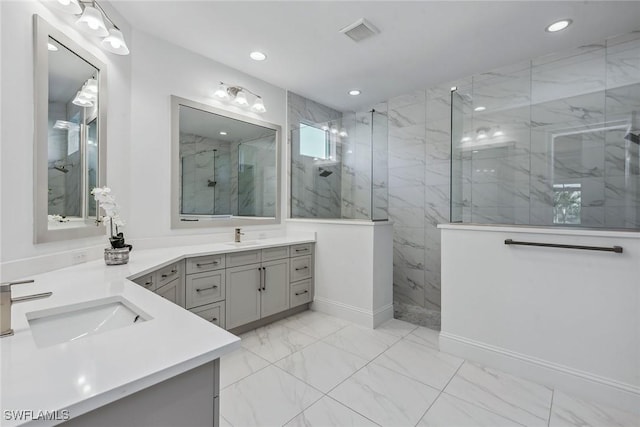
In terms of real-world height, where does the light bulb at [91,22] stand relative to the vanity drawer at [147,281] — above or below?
above

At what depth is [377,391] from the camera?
6.09 feet

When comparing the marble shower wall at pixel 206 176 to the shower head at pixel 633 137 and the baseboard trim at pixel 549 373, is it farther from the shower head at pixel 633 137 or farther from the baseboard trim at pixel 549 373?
the shower head at pixel 633 137

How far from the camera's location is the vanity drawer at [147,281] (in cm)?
172

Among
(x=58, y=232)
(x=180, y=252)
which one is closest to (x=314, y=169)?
(x=180, y=252)

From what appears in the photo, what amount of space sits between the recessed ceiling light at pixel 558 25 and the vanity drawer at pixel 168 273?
3595 mm

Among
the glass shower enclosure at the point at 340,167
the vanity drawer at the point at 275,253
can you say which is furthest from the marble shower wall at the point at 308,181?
the vanity drawer at the point at 275,253

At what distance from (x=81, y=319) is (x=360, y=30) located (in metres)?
2.67

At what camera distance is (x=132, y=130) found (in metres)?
2.37

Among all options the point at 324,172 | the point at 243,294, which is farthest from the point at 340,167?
the point at 243,294

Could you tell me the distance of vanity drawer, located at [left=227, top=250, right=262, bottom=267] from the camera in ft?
8.33

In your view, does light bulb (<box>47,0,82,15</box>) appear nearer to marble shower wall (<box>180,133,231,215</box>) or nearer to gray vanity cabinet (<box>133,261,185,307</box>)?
marble shower wall (<box>180,133,231,215</box>)

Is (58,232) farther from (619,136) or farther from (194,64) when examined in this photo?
(619,136)

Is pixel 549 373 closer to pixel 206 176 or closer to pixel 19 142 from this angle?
pixel 206 176

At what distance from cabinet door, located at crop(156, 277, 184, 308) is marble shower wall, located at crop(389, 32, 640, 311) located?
245 cm
